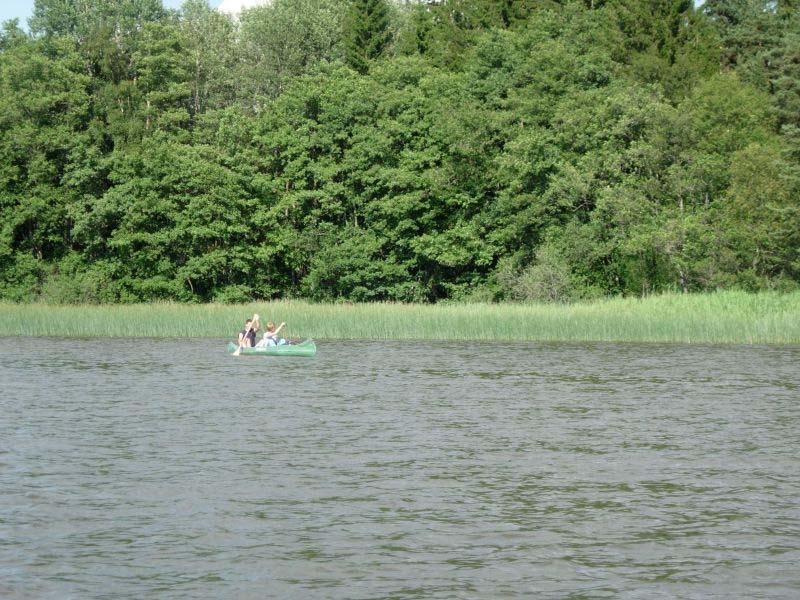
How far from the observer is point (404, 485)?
15273 mm

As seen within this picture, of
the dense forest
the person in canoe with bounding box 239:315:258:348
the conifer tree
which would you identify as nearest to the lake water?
the person in canoe with bounding box 239:315:258:348

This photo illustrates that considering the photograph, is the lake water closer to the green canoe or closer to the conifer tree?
the green canoe

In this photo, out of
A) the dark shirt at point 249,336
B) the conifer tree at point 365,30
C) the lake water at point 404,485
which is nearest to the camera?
the lake water at point 404,485

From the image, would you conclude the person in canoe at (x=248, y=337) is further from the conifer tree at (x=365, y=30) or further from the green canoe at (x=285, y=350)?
the conifer tree at (x=365, y=30)

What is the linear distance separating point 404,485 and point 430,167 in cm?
4701

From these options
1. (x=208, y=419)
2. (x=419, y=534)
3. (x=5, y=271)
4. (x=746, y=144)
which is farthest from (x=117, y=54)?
(x=419, y=534)

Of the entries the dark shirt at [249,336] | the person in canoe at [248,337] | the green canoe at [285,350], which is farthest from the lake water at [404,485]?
the dark shirt at [249,336]

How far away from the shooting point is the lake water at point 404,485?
11031 mm

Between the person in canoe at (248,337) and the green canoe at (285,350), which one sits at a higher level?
the person in canoe at (248,337)

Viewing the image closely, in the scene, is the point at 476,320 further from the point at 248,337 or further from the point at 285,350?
the point at 248,337

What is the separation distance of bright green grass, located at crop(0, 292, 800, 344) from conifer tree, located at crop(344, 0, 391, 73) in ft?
99.6

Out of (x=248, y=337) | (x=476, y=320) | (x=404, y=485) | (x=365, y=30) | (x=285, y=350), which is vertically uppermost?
(x=365, y=30)

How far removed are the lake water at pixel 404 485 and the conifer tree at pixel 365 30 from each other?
47850mm

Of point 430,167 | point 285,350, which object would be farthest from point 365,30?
point 285,350
